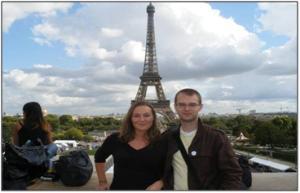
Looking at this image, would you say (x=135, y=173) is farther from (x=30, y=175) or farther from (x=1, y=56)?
(x=30, y=175)

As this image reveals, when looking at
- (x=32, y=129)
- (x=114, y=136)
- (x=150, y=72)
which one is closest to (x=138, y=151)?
(x=114, y=136)

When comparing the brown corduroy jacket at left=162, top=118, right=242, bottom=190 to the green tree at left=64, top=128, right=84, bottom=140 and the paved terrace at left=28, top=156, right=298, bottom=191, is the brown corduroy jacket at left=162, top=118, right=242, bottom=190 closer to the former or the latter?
the paved terrace at left=28, top=156, right=298, bottom=191

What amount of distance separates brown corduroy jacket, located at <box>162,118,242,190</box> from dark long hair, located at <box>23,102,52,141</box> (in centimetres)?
163

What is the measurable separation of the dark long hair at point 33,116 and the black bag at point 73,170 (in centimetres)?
40

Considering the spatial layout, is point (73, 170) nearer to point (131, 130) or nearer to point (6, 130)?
point (131, 130)

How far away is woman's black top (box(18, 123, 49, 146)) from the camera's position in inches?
145

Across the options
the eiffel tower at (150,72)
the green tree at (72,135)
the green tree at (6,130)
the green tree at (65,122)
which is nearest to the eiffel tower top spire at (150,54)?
the eiffel tower at (150,72)

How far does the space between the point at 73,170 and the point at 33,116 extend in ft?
1.90

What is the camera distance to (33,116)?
368 cm

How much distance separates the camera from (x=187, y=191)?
251 centimetres

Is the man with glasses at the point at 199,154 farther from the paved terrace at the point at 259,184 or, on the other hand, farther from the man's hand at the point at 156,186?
the paved terrace at the point at 259,184

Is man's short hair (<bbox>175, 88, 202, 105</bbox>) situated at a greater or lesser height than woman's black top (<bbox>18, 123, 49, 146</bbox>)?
greater

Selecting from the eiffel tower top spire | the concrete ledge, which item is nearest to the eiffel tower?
the eiffel tower top spire

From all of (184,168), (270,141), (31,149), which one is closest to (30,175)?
(31,149)
